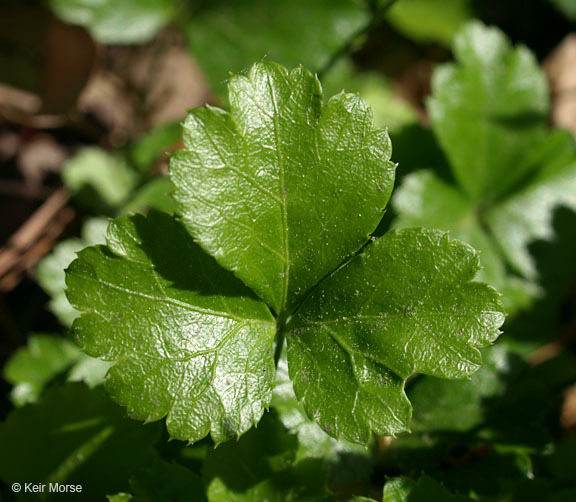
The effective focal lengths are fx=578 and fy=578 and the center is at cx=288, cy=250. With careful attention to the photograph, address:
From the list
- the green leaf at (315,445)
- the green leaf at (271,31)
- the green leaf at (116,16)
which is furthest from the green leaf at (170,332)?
the green leaf at (116,16)

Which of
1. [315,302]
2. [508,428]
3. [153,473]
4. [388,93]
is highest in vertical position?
[315,302]

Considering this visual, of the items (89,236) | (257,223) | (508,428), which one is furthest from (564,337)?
(89,236)

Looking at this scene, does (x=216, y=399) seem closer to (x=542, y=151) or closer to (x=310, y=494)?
(x=310, y=494)

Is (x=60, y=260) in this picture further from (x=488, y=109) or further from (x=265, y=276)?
(x=488, y=109)

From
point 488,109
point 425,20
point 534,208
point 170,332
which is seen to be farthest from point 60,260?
point 425,20

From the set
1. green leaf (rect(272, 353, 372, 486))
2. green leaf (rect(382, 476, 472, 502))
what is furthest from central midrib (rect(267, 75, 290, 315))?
green leaf (rect(382, 476, 472, 502))

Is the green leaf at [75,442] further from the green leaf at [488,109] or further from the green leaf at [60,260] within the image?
the green leaf at [488,109]
